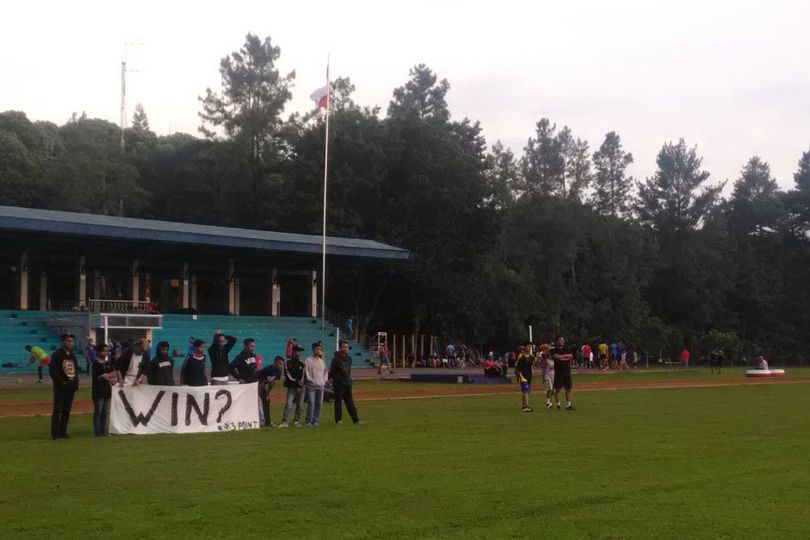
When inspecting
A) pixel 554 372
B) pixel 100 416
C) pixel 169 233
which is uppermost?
pixel 169 233

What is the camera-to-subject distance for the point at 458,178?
7419 cm

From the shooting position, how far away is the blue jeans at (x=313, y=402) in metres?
22.0

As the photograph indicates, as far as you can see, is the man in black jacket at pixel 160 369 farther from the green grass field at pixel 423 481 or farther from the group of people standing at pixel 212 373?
the green grass field at pixel 423 481

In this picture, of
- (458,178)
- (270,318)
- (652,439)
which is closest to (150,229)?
(270,318)

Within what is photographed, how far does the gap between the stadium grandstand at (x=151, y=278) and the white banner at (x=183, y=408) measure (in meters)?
26.7

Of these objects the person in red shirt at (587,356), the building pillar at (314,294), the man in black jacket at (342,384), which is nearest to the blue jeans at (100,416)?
the man in black jacket at (342,384)

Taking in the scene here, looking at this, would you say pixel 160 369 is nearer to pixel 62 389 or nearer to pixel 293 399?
pixel 62 389

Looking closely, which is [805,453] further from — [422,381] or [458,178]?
[458,178]

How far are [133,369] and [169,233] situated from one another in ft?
118

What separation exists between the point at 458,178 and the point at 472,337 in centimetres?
1202

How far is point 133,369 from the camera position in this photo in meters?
20.2

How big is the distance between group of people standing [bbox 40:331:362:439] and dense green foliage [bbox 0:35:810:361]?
46.6 metres

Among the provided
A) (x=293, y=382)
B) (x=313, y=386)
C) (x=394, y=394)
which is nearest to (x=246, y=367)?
(x=293, y=382)

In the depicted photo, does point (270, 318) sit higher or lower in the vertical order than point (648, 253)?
lower
